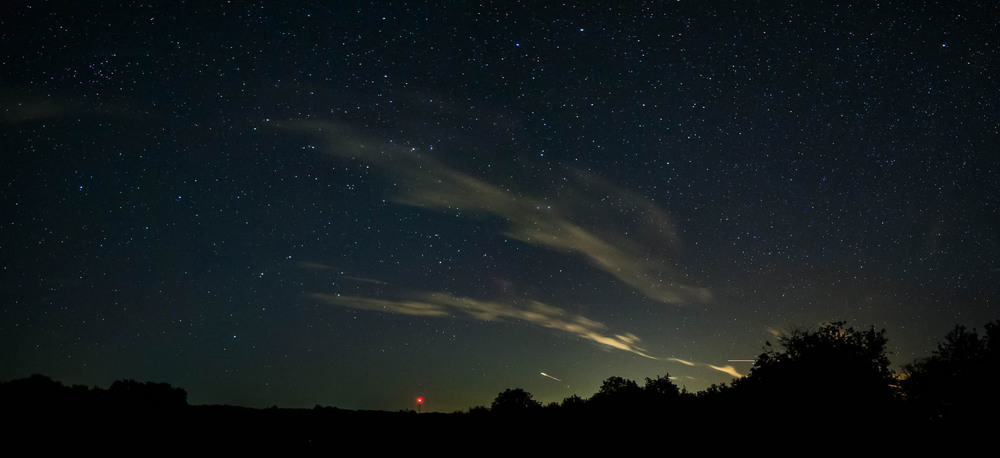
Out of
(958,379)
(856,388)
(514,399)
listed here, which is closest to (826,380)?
(856,388)

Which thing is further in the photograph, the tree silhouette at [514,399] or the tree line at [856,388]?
the tree silhouette at [514,399]

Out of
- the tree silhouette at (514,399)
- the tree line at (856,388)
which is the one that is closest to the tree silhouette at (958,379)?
the tree line at (856,388)

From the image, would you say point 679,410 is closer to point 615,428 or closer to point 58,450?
point 615,428

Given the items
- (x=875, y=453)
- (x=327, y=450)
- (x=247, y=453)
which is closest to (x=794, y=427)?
(x=875, y=453)

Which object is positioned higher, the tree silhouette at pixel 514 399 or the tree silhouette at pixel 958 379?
Result: the tree silhouette at pixel 958 379

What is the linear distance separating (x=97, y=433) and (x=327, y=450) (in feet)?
19.3

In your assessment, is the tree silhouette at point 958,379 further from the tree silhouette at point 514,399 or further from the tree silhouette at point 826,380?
the tree silhouette at point 514,399

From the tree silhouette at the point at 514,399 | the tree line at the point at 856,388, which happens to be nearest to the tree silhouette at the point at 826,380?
the tree line at the point at 856,388

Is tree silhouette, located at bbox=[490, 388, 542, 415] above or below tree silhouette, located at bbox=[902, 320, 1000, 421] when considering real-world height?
below

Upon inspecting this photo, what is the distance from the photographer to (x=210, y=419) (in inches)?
567

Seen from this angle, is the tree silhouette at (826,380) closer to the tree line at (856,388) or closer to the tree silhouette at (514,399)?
the tree line at (856,388)

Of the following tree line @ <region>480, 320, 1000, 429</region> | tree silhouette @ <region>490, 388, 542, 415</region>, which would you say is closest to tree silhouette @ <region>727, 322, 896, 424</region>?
tree line @ <region>480, 320, 1000, 429</region>

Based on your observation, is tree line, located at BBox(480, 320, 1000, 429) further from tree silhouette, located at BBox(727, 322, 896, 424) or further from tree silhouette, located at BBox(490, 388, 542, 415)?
tree silhouette, located at BBox(490, 388, 542, 415)

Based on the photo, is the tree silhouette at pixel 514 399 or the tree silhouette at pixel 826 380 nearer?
the tree silhouette at pixel 826 380
